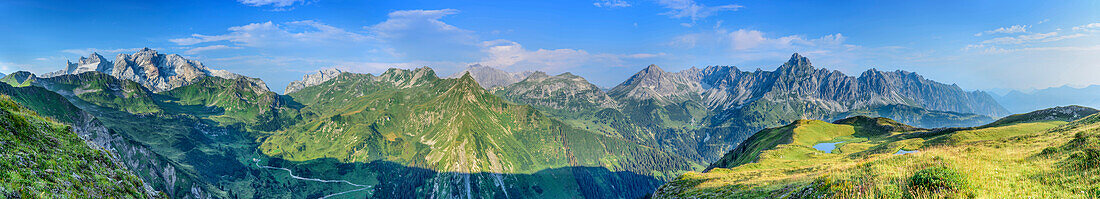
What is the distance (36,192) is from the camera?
14.4 metres

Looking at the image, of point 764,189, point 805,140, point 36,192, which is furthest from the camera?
point 805,140

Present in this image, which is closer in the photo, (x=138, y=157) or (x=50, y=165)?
(x=50, y=165)

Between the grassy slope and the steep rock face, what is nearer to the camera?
the grassy slope

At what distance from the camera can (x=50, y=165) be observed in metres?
17.4

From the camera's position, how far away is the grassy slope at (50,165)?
14.9 m

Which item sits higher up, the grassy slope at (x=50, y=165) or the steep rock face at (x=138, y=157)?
the grassy slope at (x=50, y=165)

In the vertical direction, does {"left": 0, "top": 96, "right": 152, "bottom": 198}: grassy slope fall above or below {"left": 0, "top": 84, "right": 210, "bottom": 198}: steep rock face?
above

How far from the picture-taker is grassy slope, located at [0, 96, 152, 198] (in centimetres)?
1492

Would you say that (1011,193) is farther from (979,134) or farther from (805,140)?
(805,140)

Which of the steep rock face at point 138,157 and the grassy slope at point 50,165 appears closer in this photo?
the grassy slope at point 50,165

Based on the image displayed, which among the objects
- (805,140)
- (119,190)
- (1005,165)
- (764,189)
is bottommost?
(805,140)

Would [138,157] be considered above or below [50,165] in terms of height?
below

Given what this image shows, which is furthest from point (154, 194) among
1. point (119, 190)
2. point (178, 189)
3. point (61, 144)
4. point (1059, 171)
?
point (178, 189)

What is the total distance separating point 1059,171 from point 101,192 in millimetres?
45731
